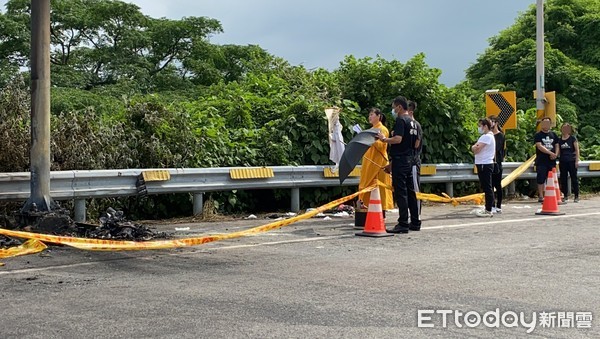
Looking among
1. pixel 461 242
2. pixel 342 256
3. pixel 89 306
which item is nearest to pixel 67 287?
pixel 89 306

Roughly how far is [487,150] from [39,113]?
26.1 ft

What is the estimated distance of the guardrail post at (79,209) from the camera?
34.4 ft

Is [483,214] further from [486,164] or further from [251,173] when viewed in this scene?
[251,173]

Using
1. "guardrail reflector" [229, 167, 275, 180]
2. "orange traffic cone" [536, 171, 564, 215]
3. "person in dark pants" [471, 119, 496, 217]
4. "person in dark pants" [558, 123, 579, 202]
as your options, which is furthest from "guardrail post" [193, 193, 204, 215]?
"person in dark pants" [558, 123, 579, 202]

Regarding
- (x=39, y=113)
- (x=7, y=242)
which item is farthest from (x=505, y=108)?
(x=7, y=242)

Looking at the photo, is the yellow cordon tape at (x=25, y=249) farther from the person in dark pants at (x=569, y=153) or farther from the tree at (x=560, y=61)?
the tree at (x=560, y=61)

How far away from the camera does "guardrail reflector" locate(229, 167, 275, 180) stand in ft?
40.1

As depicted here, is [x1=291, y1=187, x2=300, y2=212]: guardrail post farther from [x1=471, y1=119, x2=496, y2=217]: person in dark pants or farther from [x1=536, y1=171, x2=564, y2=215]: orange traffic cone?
[x1=536, y1=171, x2=564, y2=215]: orange traffic cone

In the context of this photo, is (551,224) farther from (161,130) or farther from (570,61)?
(570,61)

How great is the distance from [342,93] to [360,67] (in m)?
0.78

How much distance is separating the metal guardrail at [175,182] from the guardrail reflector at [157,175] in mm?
46
